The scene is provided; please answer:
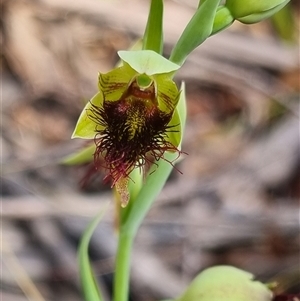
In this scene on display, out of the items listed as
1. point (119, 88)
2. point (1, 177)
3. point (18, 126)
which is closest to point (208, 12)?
point (119, 88)

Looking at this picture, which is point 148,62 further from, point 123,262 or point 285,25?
point 285,25

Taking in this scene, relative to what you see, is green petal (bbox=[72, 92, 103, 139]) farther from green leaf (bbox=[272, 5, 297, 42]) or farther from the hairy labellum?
green leaf (bbox=[272, 5, 297, 42])

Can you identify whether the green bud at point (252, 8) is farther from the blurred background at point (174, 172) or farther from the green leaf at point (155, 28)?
the blurred background at point (174, 172)

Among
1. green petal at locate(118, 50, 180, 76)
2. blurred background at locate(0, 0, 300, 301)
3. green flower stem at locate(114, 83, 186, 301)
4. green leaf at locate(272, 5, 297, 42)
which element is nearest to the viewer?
green petal at locate(118, 50, 180, 76)

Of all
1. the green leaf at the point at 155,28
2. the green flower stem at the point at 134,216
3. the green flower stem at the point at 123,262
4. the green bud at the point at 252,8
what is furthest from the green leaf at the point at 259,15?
the green flower stem at the point at 123,262

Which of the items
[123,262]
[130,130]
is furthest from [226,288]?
[130,130]

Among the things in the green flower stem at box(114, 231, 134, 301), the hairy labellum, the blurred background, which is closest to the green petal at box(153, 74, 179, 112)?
the hairy labellum

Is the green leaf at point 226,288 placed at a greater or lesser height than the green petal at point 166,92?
lesser
